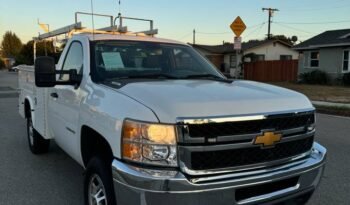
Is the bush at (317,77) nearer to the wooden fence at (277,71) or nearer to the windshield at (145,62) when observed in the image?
the wooden fence at (277,71)

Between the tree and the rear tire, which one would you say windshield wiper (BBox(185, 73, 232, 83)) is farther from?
the tree

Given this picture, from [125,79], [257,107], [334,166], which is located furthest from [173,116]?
[334,166]

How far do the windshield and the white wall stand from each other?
1627 inches

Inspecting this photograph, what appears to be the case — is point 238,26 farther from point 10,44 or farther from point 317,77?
point 10,44

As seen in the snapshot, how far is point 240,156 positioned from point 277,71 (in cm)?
3129

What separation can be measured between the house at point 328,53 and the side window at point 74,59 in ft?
82.9

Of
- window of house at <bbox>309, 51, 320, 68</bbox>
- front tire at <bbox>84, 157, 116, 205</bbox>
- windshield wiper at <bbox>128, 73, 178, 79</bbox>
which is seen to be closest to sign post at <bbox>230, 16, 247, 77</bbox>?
windshield wiper at <bbox>128, 73, 178, 79</bbox>

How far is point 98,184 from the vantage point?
11.1 feet

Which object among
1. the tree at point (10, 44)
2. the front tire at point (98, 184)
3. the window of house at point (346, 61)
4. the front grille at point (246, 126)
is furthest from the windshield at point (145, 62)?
the tree at point (10, 44)

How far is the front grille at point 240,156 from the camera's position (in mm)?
2725

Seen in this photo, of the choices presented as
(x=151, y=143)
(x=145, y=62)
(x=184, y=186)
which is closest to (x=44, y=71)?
(x=145, y=62)

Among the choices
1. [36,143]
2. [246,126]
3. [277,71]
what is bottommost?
[36,143]

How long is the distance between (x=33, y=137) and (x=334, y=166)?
4887 mm

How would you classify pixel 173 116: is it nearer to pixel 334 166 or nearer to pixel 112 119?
pixel 112 119
